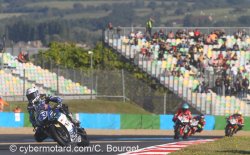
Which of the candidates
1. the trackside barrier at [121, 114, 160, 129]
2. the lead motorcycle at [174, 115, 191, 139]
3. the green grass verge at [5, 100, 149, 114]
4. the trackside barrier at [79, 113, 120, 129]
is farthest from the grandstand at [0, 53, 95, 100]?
the lead motorcycle at [174, 115, 191, 139]

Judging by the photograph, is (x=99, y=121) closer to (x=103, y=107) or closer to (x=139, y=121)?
(x=139, y=121)

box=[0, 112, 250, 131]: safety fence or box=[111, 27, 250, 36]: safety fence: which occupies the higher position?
box=[111, 27, 250, 36]: safety fence

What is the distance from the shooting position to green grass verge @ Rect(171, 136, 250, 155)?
74.1 feet

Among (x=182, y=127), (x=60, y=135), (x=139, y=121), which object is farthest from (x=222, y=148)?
(x=139, y=121)

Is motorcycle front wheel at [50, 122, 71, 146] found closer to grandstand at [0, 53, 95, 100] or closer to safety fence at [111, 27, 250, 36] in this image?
grandstand at [0, 53, 95, 100]

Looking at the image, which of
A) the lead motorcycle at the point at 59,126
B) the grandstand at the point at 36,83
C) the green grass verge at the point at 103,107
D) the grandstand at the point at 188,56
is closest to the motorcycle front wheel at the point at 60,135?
the lead motorcycle at the point at 59,126

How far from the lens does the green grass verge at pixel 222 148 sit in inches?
889

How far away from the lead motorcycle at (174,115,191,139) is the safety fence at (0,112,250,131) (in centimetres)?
1061

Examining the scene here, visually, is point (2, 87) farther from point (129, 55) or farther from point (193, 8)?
point (193, 8)

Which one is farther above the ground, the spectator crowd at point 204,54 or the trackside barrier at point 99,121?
the spectator crowd at point 204,54

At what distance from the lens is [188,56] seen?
5441cm

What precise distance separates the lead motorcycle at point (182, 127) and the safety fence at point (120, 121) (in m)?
10.6

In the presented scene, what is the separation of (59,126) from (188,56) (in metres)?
31.1

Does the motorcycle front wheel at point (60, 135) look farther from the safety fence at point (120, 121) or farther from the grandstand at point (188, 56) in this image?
the grandstand at point (188, 56)
